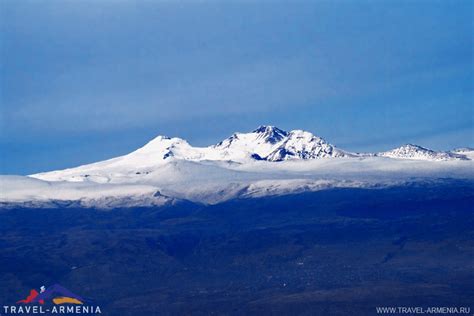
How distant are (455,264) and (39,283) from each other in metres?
88.3

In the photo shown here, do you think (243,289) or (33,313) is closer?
(33,313)

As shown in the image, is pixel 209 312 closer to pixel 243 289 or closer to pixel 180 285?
pixel 243 289

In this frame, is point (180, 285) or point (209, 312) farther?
point (180, 285)

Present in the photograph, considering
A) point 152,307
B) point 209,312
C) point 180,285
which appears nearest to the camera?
point 209,312

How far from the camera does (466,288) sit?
158 m

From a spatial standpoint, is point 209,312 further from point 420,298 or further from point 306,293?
point 420,298

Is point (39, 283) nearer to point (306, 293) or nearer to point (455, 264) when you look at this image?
point (306, 293)

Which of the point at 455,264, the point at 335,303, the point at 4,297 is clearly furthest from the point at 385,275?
the point at 4,297

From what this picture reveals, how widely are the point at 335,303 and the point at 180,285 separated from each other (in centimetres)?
4657

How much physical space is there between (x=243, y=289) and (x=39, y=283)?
48.5 meters

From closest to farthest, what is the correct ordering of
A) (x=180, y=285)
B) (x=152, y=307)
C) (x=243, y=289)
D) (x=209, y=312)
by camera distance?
(x=209, y=312) < (x=152, y=307) < (x=243, y=289) < (x=180, y=285)

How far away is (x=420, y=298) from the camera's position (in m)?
151

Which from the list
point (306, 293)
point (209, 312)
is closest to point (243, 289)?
point (306, 293)

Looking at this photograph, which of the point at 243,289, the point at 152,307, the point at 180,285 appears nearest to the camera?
the point at 152,307
